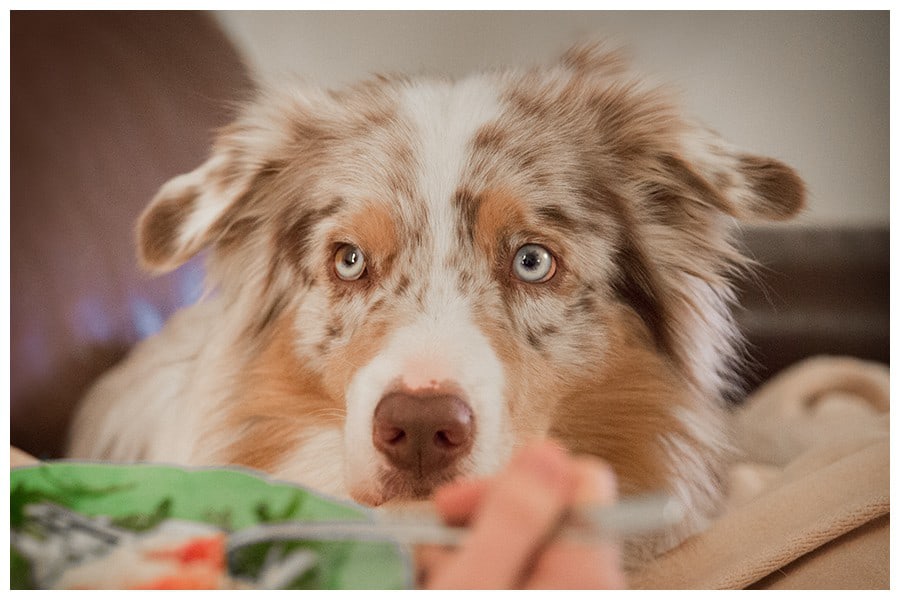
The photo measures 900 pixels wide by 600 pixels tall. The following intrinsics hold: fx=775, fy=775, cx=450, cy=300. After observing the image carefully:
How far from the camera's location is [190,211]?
1.26 metres

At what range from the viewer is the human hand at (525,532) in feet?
3.02

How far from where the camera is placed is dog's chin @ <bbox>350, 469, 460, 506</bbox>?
3.50ft

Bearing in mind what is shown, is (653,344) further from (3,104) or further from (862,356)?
(3,104)

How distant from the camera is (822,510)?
1093 millimetres

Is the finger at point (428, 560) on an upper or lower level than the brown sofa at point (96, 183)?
lower

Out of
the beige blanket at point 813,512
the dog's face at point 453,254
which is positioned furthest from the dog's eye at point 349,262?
the beige blanket at point 813,512

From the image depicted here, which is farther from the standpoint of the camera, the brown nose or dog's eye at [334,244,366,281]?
dog's eye at [334,244,366,281]

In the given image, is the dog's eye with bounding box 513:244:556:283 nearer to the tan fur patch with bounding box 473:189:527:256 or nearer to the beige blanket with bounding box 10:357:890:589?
the tan fur patch with bounding box 473:189:527:256

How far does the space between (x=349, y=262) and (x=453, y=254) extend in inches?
6.4

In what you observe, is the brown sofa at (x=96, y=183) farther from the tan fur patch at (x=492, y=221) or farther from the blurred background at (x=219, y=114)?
the tan fur patch at (x=492, y=221)

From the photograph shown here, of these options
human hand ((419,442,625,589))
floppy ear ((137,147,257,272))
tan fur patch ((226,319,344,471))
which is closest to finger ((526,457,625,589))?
human hand ((419,442,625,589))

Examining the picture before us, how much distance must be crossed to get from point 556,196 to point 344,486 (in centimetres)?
53

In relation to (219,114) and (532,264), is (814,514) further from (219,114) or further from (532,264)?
(219,114)

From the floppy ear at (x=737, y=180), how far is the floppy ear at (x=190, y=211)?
69cm
